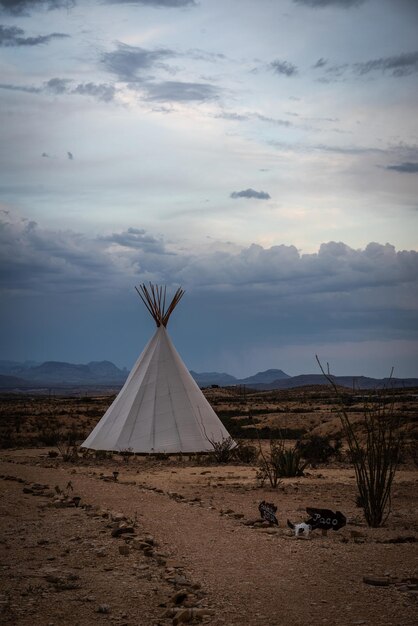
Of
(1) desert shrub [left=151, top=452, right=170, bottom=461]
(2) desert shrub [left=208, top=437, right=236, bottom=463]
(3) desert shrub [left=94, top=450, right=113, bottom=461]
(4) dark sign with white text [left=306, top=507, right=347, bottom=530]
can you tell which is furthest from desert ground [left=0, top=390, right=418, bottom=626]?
(3) desert shrub [left=94, top=450, right=113, bottom=461]

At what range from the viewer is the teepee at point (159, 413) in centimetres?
1742

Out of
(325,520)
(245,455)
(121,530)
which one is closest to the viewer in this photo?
(121,530)

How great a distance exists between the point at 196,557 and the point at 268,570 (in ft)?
2.49

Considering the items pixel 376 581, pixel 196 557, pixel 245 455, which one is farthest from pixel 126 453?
pixel 376 581

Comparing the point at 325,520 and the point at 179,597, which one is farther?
the point at 325,520

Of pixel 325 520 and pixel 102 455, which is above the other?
pixel 325 520

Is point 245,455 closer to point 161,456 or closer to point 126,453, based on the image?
point 161,456

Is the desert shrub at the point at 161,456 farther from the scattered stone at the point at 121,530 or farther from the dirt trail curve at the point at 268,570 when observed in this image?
the scattered stone at the point at 121,530

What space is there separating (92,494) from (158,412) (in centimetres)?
693

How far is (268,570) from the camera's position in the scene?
6.23 m

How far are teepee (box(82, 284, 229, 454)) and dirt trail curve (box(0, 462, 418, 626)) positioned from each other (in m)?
7.66

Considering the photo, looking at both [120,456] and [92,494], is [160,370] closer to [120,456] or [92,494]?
[120,456]

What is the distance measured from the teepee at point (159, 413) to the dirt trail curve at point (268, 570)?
7658mm

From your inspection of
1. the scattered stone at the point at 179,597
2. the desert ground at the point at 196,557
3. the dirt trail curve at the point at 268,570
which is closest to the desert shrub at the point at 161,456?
the desert ground at the point at 196,557
